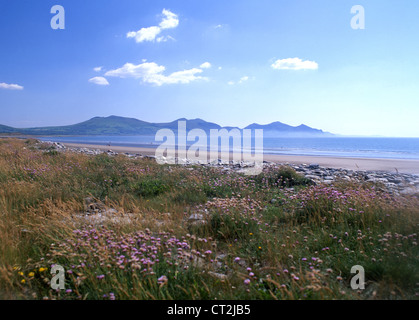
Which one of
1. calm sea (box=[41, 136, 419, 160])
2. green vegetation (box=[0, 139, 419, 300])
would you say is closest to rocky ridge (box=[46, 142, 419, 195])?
green vegetation (box=[0, 139, 419, 300])

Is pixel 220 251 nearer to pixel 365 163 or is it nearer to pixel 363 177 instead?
pixel 363 177

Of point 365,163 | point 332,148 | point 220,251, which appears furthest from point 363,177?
point 332,148

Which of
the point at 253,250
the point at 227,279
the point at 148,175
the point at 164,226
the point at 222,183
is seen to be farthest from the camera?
the point at 148,175

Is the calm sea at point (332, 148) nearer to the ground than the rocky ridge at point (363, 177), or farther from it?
farther from it

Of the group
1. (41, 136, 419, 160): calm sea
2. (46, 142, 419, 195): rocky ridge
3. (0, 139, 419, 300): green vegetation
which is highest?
(41, 136, 419, 160): calm sea

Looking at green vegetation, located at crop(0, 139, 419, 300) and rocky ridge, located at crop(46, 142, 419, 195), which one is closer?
green vegetation, located at crop(0, 139, 419, 300)

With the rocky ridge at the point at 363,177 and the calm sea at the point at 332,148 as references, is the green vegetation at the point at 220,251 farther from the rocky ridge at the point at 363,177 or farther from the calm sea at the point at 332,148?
the calm sea at the point at 332,148

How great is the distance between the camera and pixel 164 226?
4113 mm

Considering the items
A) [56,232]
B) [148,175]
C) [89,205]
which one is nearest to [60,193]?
[89,205]

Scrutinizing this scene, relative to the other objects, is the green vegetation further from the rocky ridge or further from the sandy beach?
the sandy beach

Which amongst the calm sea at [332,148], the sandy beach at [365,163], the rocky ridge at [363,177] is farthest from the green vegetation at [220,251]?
the calm sea at [332,148]
